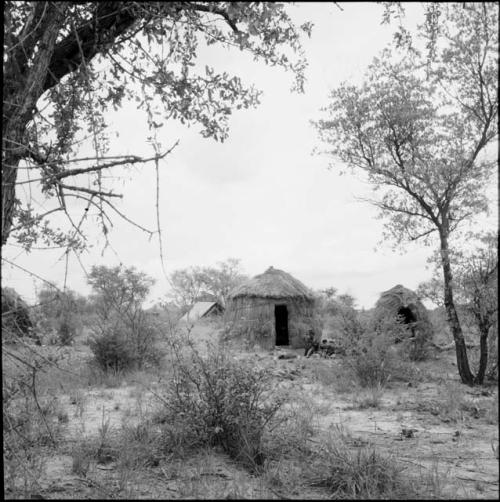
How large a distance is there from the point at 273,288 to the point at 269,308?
642 millimetres

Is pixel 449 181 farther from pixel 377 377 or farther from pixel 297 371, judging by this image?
pixel 297 371

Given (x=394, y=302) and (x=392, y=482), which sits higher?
(x=394, y=302)

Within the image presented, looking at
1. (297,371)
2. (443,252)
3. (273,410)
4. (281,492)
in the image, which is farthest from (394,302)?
(281,492)

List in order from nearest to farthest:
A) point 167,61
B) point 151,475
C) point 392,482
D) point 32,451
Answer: point 392,482 → point 151,475 → point 32,451 → point 167,61

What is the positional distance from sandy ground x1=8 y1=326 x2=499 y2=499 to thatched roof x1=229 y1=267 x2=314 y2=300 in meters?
7.85

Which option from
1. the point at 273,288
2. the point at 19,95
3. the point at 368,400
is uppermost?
the point at 19,95

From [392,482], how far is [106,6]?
3.62 metres

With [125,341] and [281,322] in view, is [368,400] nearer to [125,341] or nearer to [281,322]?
[125,341]

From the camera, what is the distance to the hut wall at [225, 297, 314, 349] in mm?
15555

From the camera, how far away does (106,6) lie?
374cm

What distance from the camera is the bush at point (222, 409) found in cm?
438

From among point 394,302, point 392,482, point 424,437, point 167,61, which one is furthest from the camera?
point 394,302

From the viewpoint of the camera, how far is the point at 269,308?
16.3 m

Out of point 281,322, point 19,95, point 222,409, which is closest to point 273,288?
point 281,322
